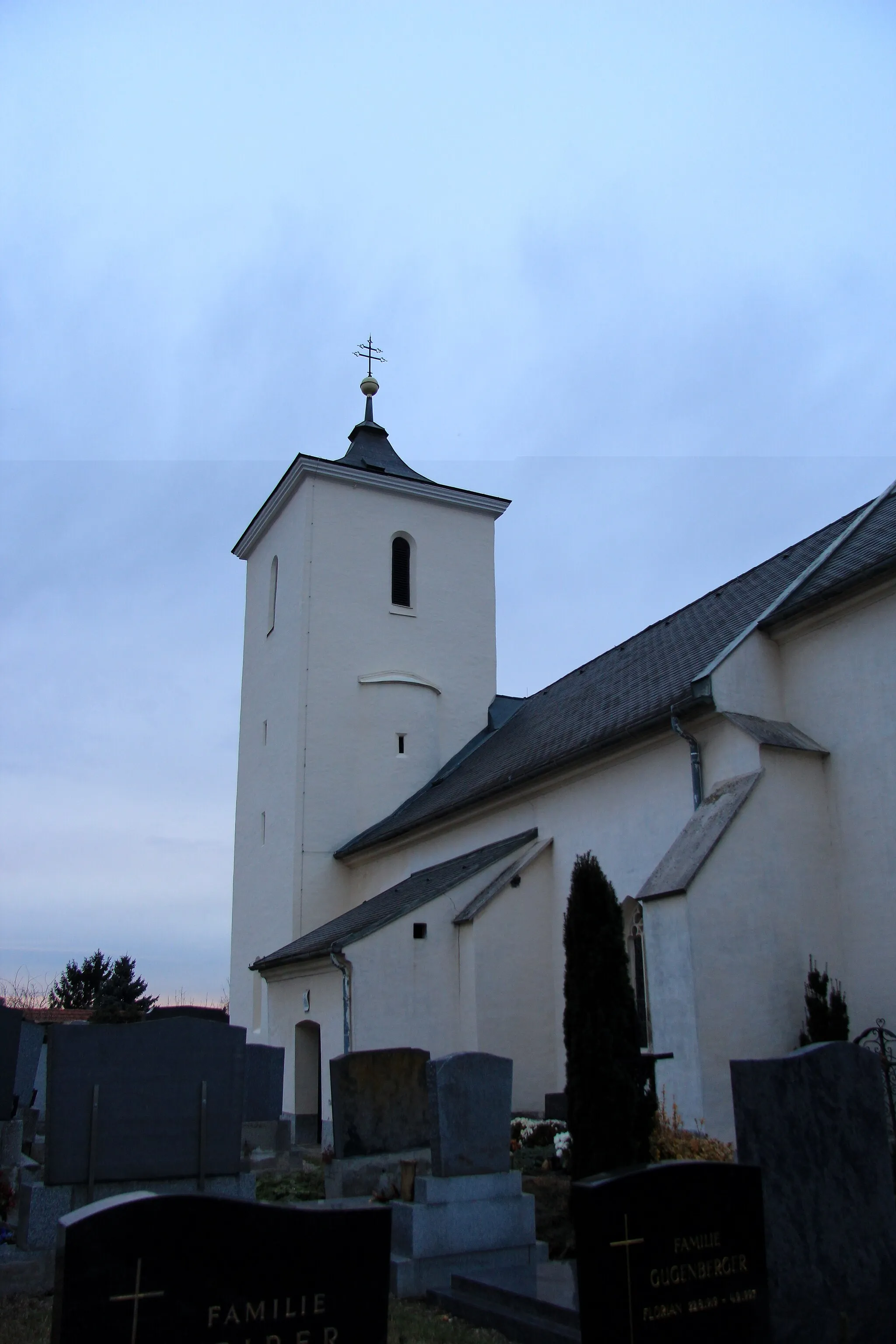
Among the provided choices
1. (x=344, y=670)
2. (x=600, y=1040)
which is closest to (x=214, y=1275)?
(x=600, y=1040)

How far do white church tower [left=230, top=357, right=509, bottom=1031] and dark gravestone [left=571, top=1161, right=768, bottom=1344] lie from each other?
18580 mm

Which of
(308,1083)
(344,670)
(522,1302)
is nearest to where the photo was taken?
(522,1302)

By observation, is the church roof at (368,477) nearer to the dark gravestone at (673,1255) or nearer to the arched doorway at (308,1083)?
the arched doorway at (308,1083)

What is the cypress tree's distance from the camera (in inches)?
344

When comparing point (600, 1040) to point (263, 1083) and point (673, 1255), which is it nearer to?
point (673, 1255)

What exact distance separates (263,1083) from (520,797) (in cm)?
595

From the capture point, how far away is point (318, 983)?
18031 millimetres

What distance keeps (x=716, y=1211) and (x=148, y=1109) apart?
528 centimetres

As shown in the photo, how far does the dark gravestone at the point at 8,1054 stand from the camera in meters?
11.1

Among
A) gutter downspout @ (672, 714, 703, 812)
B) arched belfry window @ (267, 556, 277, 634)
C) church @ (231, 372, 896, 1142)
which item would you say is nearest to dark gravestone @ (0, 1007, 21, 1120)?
church @ (231, 372, 896, 1142)

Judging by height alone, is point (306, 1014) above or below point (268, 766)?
below

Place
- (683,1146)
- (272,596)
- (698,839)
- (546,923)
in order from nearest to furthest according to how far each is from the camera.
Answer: (683,1146), (698,839), (546,923), (272,596)

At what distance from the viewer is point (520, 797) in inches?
695

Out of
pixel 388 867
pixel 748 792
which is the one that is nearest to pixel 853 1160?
pixel 748 792
